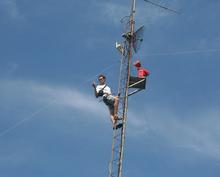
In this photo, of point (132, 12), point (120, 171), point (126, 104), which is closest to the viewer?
point (120, 171)

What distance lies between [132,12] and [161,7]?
202cm

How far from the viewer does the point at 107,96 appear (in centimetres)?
2923

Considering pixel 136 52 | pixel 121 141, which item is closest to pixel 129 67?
pixel 136 52

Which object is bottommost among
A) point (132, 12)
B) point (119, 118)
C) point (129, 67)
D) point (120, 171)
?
point (120, 171)

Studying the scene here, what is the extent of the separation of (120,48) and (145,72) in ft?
5.61

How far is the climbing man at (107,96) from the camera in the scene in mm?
28698

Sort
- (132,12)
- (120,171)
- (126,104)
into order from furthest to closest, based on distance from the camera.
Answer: (132,12) → (126,104) → (120,171)

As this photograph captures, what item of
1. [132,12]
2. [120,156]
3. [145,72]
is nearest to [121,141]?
[120,156]

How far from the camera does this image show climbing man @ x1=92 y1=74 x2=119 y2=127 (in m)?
28.7

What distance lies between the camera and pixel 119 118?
28.3 metres

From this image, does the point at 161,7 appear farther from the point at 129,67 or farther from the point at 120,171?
the point at 120,171

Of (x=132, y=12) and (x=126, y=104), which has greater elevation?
(x=132, y=12)

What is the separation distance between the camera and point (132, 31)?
97.1ft

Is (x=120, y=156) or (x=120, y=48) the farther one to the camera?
(x=120, y=48)
